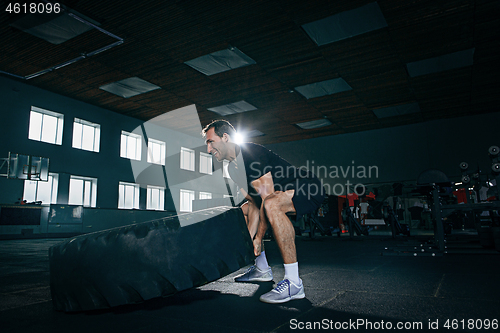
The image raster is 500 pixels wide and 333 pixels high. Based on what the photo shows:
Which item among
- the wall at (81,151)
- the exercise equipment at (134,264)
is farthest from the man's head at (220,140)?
the wall at (81,151)

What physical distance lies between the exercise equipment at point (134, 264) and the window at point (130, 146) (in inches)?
376

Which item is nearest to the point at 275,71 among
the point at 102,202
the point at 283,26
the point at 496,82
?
the point at 283,26

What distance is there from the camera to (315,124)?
Result: 36.1ft

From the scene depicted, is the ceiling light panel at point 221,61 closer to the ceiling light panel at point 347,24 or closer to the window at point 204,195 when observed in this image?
the ceiling light panel at point 347,24

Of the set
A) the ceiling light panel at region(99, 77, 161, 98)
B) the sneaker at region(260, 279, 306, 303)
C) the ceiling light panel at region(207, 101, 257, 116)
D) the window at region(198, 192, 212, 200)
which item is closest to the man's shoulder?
the sneaker at region(260, 279, 306, 303)

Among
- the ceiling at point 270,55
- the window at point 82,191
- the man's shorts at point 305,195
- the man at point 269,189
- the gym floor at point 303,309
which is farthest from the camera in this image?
the window at point 82,191

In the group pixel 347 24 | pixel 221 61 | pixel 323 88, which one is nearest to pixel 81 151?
pixel 221 61

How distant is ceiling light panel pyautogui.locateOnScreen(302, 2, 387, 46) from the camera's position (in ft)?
17.4

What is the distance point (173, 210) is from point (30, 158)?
5.02 m

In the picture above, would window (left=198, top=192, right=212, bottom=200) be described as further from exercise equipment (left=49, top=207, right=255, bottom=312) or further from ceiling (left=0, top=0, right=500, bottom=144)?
exercise equipment (left=49, top=207, right=255, bottom=312)

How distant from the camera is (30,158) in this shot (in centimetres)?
774

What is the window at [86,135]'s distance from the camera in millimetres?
9102

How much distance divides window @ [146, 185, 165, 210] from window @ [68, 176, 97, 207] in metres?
2.00

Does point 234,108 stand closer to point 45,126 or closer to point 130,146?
point 130,146
